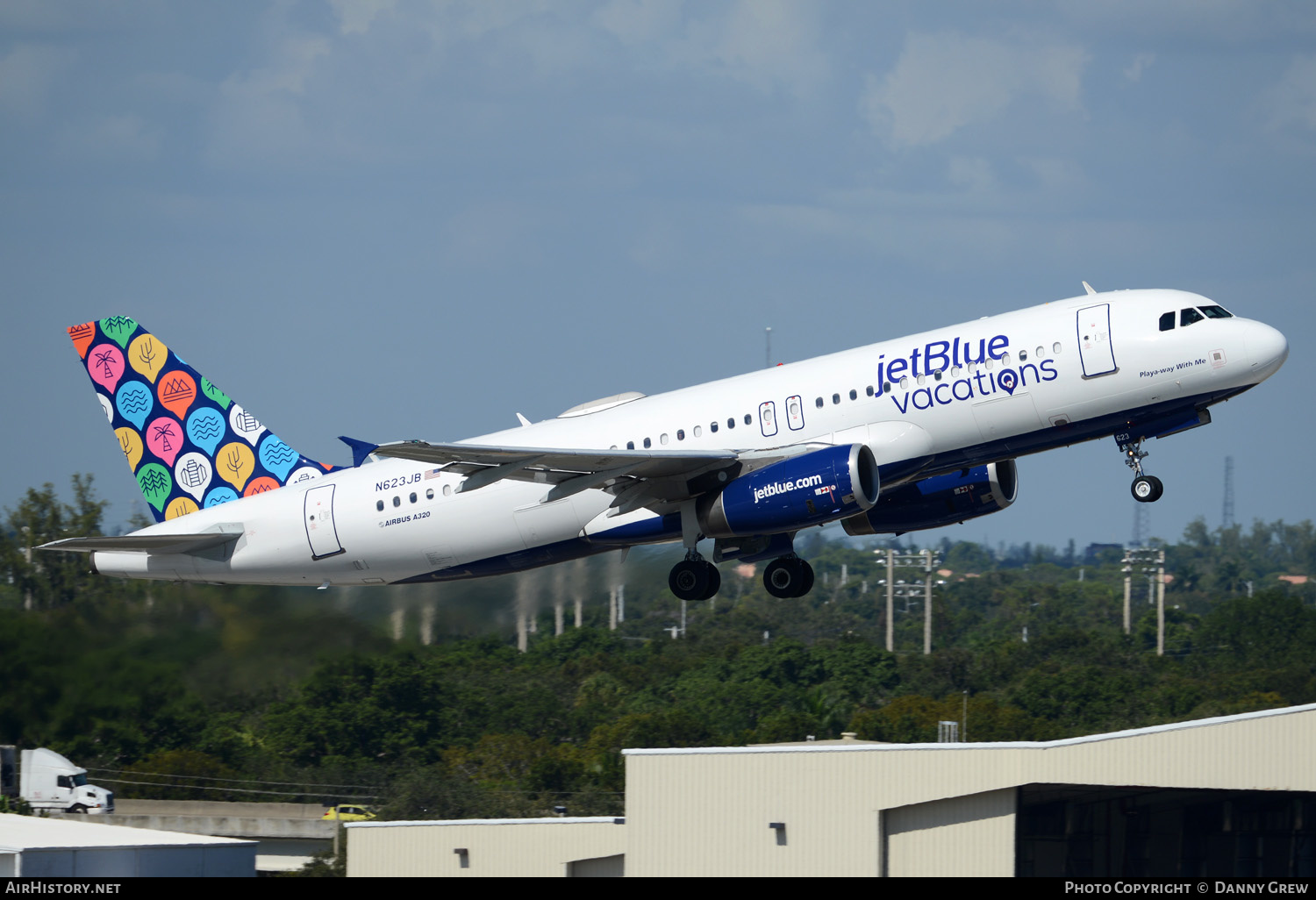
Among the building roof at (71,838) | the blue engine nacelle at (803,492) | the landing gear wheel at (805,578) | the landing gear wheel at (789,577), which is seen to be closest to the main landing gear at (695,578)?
the landing gear wheel at (789,577)

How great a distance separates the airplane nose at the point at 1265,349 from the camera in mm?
33125

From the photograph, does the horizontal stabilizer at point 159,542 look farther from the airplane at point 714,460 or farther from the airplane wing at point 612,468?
the airplane wing at point 612,468

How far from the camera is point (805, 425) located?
35.5 m

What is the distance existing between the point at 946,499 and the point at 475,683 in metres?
68.6

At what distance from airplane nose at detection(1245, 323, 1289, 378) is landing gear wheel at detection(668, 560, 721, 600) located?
499 inches

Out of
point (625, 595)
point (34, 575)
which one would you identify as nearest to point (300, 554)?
point (625, 595)

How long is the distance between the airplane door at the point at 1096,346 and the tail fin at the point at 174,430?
19.1 metres

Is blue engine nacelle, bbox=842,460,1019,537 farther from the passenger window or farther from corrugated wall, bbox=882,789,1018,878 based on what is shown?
corrugated wall, bbox=882,789,1018,878

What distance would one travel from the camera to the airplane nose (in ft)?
109

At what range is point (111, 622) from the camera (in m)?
46.9

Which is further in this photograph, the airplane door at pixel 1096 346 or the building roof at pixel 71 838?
the building roof at pixel 71 838

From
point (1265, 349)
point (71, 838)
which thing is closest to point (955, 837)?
point (1265, 349)

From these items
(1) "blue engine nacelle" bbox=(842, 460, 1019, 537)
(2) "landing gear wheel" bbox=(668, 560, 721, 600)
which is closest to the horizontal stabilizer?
(2) "landing gear wheel" bbox=(668, 560, 721, 600)

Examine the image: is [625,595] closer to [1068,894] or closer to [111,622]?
[111,622]
